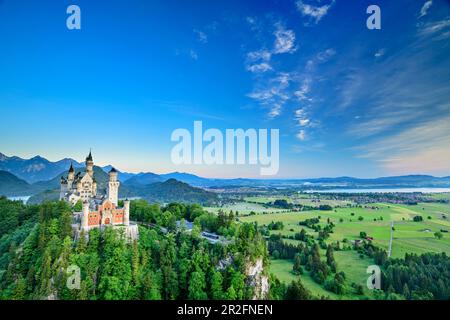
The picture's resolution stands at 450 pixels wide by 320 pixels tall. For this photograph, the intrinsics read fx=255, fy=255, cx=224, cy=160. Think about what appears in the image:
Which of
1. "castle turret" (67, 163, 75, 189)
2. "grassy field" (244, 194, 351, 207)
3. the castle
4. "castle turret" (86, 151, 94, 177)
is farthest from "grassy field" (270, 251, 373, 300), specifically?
"castle turret" (67, 163, 75, 189)

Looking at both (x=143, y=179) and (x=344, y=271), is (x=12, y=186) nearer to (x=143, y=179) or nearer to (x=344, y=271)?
(x=143, y=179)

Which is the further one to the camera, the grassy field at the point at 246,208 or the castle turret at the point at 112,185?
the grassy field at the point at 246,208

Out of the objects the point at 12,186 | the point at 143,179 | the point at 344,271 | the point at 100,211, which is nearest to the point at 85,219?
the point at 100,211

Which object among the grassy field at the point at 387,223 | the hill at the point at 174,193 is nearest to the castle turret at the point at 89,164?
the hill at the point at 174,193

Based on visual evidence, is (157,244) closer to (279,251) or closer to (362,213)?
(279,251)

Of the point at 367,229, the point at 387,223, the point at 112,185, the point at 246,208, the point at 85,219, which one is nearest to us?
the point at 85,219

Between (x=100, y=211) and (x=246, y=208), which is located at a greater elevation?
(x=100, y=211)

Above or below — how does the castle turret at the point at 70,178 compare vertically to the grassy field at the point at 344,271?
above

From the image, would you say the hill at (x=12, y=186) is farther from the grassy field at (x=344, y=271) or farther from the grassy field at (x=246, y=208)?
the grassy field at (x=344, y=271)
